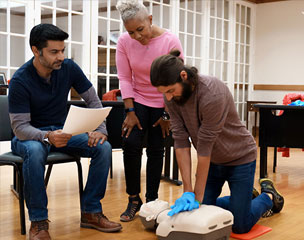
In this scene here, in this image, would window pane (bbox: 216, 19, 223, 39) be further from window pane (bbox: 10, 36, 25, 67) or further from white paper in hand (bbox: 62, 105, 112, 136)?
white paper in hand (bbox: 62, 105, 112, 136)

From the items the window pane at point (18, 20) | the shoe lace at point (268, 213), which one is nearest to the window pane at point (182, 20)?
the window pane at point (18, 20)

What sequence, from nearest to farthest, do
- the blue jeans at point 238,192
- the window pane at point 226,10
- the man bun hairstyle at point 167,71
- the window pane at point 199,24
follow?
the man bun hairstyle at point 167,71 < the blue jeans at point 238,192 < the window pane at point 199,24 < the window pane at point 226,10

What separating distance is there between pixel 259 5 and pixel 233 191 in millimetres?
6668

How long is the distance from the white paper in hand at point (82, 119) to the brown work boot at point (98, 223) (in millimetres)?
457

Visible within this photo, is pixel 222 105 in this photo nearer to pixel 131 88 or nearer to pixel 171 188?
pixel 131 88

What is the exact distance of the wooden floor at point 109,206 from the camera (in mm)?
2254

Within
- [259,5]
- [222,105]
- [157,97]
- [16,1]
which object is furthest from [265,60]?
[222,105]

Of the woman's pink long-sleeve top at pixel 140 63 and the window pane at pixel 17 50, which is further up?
the window pane at pixel 17 50

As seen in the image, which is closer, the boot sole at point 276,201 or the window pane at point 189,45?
the boot sole at point 276,201

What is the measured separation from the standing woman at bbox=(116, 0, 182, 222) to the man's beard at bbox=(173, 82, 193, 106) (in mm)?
576

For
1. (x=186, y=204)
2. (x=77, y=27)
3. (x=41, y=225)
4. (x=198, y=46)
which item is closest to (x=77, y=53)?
(x=77, y=27)

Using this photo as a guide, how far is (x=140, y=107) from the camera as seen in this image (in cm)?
Answer: 248

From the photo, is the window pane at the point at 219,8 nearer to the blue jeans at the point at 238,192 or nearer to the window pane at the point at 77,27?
the window pane at the point at 77,27

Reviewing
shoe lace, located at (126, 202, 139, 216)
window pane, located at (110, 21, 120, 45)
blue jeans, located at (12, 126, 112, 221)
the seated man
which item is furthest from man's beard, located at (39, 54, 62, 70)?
window pane, located at (110, 21, 120, 45)
